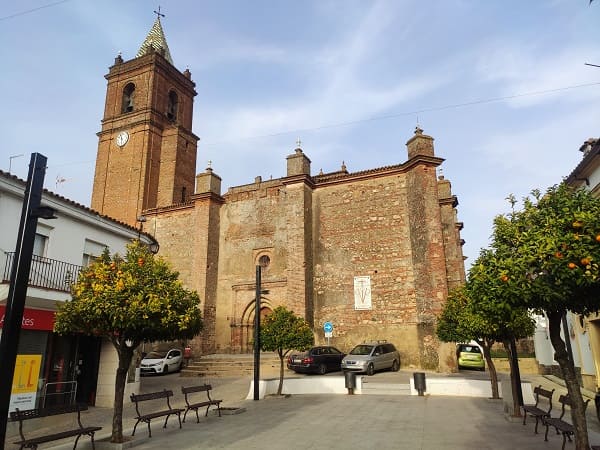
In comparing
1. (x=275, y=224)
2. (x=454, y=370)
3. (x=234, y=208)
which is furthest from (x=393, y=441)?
(x=234, y=208)

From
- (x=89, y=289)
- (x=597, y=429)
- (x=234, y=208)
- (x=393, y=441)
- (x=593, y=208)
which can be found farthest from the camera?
(x=234, y=208)

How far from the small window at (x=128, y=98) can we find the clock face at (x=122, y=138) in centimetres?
240

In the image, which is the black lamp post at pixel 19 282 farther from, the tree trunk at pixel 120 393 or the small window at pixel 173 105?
the small window at pixel 173 105

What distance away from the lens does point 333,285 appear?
23.7 metres

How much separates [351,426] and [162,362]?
51.2ft

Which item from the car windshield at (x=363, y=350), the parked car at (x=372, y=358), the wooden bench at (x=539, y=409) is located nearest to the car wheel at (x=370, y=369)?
the parked car at (x=372, y=358)

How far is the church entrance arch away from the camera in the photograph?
25.0 meters

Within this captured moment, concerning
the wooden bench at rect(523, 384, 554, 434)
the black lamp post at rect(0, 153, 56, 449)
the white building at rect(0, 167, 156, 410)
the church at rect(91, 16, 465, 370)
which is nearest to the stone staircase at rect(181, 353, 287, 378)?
the church at rect(91, 16, 465, 370)

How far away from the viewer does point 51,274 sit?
11914mm

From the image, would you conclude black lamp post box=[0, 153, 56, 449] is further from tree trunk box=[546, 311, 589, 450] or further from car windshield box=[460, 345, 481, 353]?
car windshield box=[460, 345, 481, 353]

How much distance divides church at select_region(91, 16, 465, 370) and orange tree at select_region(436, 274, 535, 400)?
15.9 ft

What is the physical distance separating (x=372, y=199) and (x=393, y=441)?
1717 centimetres

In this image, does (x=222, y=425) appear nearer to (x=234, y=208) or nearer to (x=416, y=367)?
(x=416, y=367)

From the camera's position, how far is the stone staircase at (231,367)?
20188 mm
